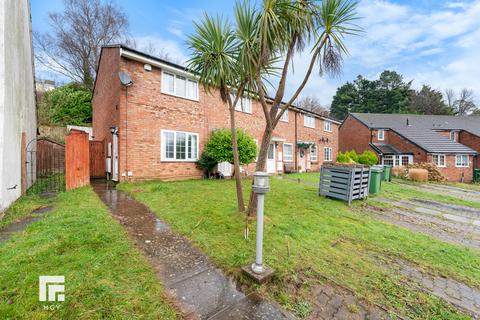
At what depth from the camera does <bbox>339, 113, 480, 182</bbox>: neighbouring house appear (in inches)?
884

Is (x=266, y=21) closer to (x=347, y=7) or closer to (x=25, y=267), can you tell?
(x=347, y=7)

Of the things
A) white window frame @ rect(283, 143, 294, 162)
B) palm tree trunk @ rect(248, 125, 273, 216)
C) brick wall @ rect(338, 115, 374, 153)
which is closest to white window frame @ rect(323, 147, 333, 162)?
white window frame @ rect(283, 143, 294, 162)

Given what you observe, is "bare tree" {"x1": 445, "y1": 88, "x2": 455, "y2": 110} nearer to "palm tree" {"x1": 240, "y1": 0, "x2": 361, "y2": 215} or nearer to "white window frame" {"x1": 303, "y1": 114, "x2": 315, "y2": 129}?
"white window frame" {"x1": 303, "y1": 114, "x2": 315, "y2": 129}

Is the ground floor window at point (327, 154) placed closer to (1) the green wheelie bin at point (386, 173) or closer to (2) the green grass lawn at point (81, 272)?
(1) the green wheelie bin at point (386, 173)

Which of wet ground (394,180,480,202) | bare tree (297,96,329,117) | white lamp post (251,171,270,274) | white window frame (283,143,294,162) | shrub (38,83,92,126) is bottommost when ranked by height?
wet ground (394,180,480,202)

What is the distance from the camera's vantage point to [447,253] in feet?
12.5

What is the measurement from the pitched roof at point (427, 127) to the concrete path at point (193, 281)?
27658mm

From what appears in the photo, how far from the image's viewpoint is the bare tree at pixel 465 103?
4619cm

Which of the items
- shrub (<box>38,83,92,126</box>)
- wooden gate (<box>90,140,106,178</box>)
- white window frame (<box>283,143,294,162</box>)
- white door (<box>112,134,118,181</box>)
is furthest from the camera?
shrub (<box>38,83,92,126</box>)

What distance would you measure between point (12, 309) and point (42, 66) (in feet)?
93.5

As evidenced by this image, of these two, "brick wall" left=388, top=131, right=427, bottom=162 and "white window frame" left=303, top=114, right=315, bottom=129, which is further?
"brick wall" left=388, top=131, right=427, bottom=162

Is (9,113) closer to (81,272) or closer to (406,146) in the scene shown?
(81,272)

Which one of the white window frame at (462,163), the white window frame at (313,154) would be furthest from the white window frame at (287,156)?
the white window frame at (462,163)

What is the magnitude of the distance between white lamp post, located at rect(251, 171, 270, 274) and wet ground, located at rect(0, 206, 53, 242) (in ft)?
13.9
